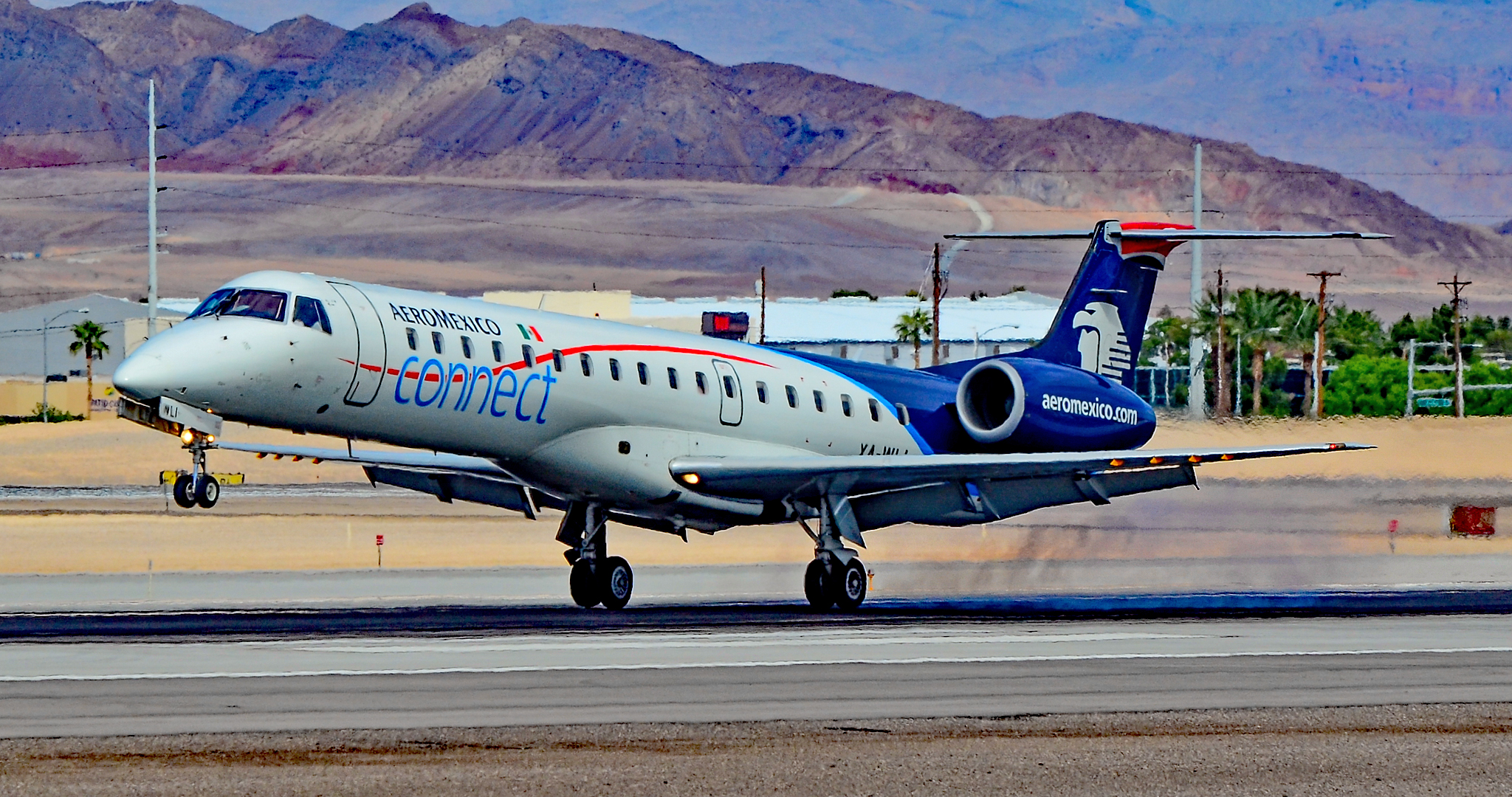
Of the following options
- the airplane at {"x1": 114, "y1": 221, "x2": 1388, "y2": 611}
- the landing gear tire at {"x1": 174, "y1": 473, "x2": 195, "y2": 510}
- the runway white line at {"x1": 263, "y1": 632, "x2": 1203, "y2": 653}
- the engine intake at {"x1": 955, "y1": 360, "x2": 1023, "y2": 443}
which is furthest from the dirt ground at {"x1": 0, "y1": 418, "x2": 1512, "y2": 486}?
the engine intake at {"x1": 955, "y1": 360, "x2": 1023, "y2": 443}

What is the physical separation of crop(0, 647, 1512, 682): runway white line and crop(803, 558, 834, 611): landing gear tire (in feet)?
30.7

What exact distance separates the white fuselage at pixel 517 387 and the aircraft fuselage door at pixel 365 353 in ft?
0.06

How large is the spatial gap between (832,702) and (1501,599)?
1863cm

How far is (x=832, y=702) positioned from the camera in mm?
17172

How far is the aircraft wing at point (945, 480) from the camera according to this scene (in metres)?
28.9

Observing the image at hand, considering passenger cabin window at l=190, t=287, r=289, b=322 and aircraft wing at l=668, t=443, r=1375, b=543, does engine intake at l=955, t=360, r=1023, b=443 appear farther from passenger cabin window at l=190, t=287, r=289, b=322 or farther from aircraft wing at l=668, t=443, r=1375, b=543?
passenger cabin window at l=190, t=287, r=289, b=322

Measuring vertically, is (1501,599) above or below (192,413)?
below

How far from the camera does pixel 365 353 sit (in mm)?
25906

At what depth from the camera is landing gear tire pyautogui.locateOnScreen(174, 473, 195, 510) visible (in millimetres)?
22625

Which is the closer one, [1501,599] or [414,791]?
[414,791]

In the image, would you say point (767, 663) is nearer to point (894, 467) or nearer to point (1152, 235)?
point (894, 467)

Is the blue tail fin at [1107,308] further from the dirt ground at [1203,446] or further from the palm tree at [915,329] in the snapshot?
the palm tree at [915,329]

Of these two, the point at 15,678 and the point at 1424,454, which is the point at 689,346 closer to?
the point at 15,678

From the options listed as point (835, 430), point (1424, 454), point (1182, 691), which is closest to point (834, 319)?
point (1424, 454)
